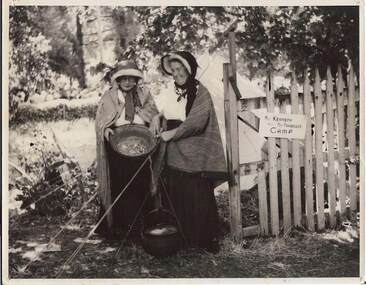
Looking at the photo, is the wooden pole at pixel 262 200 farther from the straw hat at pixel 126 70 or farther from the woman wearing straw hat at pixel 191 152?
the straw hat at pixel 126 70

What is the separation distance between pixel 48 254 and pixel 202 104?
8.02 ft

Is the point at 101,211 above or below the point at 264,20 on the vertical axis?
below

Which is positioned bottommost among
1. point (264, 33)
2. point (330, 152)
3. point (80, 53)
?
point (330, 152)

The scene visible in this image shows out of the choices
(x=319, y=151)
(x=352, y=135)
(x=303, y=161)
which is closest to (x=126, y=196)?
(x=303, y=161)

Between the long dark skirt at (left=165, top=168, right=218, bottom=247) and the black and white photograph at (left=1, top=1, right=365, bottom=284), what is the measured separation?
0.5 inches

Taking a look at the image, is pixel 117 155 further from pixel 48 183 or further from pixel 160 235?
pixel 160 235

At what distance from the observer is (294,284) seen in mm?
5699

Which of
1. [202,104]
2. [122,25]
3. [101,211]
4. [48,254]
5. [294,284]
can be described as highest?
[122,25]

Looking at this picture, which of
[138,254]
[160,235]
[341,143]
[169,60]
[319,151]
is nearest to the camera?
[160,235]

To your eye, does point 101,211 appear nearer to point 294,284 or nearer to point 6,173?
point 6,173

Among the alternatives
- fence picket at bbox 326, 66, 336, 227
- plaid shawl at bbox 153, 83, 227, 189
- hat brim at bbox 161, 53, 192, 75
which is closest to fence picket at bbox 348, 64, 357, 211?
fence picket at bbox 326, 66, 336, 227

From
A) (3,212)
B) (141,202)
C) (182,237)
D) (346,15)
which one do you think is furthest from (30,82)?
(346,15)

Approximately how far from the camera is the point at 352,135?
19.8ft

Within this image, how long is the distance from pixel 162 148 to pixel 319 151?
1.84 meters
